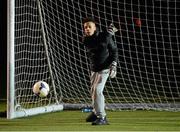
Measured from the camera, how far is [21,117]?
8.42m

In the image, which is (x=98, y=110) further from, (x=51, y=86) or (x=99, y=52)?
(x=51, y=86)

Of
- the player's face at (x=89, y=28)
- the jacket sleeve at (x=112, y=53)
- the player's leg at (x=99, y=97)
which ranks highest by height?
the player's face at (x=89, y=28)

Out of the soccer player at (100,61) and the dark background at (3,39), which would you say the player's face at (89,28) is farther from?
the dark background at (3,39)

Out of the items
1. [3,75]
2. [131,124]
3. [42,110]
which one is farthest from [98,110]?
[3,75]

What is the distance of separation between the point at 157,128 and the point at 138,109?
8.41 ft

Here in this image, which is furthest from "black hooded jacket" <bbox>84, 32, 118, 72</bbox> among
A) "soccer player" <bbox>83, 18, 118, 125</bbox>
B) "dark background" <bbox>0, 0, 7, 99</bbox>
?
"dark background" <bbox>0, 0, 7, 99</bbox>

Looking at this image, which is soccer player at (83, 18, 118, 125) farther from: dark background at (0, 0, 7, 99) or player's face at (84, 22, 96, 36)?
dark background at (0, 0, 7, 99)

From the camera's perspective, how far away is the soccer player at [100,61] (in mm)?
7438

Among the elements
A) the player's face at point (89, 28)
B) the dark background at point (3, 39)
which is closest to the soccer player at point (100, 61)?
the player's face at point (89, 28)

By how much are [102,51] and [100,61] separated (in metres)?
0.14

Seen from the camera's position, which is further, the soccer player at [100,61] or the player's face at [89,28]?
the player's face at [89,28]

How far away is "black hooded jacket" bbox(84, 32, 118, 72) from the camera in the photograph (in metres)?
7.50

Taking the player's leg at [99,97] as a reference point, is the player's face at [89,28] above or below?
above

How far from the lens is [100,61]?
24.6ft
